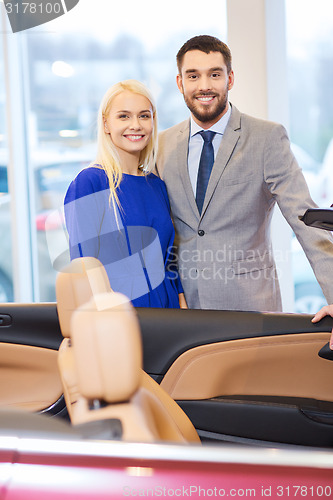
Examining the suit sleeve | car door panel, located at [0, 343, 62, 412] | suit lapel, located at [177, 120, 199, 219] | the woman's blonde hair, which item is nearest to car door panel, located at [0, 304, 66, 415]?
car door panel, located at [0, 343, 62, 412]

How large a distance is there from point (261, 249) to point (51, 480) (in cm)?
98

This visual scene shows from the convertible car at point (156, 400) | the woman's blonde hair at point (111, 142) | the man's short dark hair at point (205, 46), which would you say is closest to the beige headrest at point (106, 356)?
the convertible car at point (156, 400)

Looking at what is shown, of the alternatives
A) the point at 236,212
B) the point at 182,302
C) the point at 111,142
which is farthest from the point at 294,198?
the point at 111,142

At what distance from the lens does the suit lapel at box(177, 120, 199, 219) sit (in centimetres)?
146

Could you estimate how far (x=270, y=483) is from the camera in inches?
24.1

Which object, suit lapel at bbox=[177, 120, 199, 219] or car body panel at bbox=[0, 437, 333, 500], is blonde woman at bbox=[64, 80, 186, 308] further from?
car body panel at bbox=[0, 437, 333, 500]

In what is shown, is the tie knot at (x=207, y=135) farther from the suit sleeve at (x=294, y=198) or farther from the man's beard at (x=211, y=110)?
the suit sleeve at (x=294, y=198)

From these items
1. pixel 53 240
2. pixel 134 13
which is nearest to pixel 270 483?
pixel 53 240

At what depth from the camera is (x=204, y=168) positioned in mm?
1480

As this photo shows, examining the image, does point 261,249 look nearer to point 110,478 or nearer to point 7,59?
point 7,59

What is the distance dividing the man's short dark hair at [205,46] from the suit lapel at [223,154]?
17cm

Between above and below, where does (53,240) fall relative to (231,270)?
above

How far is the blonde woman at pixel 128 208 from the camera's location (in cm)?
89

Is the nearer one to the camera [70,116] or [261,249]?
[70,116]
